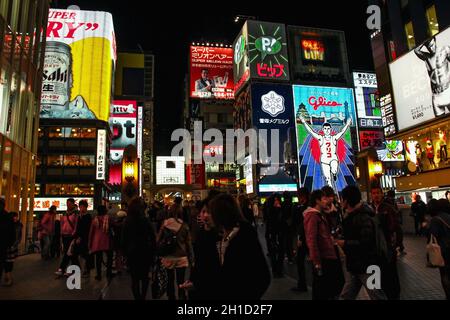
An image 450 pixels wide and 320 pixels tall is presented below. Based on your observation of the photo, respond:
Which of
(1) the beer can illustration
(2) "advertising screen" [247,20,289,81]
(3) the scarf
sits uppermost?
(2) "advertising screen" [247,20,289,81]

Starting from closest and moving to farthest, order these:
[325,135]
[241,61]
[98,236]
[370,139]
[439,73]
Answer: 1. [98,236]
2. [439,73]
3. [325,135]
4. [241,61]
5. [370,139]

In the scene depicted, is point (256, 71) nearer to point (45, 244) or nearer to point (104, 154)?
point (104, 154)

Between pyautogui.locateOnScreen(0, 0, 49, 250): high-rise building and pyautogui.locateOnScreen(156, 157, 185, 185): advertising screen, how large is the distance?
5513 cm

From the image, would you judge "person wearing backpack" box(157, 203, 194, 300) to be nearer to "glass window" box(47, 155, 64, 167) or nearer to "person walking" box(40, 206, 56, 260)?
"person walking" box(40, 206, 56, 260)

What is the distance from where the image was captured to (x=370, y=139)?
63.0 metres

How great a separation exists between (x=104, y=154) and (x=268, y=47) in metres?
32.3

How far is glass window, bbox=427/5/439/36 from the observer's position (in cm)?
2319

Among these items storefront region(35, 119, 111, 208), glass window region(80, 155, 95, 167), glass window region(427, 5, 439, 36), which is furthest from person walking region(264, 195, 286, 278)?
glass window region(80, 155, 95, 167)

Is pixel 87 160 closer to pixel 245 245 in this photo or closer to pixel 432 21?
pixel 432 21

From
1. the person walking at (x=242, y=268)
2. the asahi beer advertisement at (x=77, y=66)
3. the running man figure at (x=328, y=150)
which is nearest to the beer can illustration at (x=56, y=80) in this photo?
the asahi beer advertisement at (x=77, y=66)

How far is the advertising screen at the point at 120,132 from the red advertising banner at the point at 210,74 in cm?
1383

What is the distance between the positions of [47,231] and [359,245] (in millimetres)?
13597

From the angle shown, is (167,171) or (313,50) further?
(167,171)

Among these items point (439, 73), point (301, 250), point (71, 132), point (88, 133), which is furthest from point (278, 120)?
point (301, 250)
